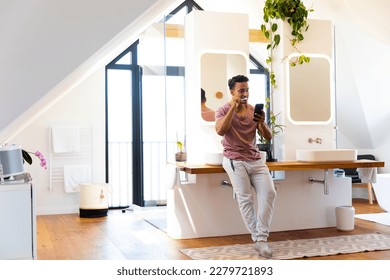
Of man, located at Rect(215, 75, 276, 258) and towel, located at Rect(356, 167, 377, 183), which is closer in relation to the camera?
man, located at Rect(215, 75, 276, 258)

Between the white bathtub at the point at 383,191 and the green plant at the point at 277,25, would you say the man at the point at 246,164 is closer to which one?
the green plant at the point at 277,25

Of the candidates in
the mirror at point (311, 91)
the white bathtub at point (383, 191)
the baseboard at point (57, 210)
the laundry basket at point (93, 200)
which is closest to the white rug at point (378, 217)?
the white bathtub at point (383, 191)

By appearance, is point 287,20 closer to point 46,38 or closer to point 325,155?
point 325,155

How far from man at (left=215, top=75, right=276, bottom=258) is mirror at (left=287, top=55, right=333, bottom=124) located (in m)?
1.21

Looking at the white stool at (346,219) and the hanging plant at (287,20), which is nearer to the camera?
the white stool at (346,219)

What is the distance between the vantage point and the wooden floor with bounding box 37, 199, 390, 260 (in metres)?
3.45

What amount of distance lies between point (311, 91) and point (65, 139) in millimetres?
2778

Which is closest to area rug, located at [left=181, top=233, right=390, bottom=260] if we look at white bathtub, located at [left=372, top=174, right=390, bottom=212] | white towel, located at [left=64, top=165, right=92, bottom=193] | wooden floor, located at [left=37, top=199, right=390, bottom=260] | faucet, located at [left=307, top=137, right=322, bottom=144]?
wooden floor, located at [left=37, top=199, right=390, bottom=260]

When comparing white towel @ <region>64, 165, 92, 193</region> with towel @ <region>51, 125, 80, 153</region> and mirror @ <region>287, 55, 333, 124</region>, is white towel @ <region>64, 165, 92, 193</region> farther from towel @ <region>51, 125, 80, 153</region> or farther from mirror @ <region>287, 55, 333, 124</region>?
mirror @ <region>287, 55, 333, 124</region>

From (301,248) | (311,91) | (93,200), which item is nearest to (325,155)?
(311,91)

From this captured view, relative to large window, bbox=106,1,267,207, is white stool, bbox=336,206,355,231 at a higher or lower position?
lower

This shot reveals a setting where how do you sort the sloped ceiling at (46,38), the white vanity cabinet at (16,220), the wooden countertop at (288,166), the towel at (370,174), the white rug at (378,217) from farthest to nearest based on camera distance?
the white rug at (378,217)
the towel at (370,174)
the wooden countertop at (288,166)
the white vanity cabinet at (16,220)
the sloped ceiling at (46,38)

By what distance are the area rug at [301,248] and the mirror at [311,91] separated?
1201 mm

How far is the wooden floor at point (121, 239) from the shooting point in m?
3.45
